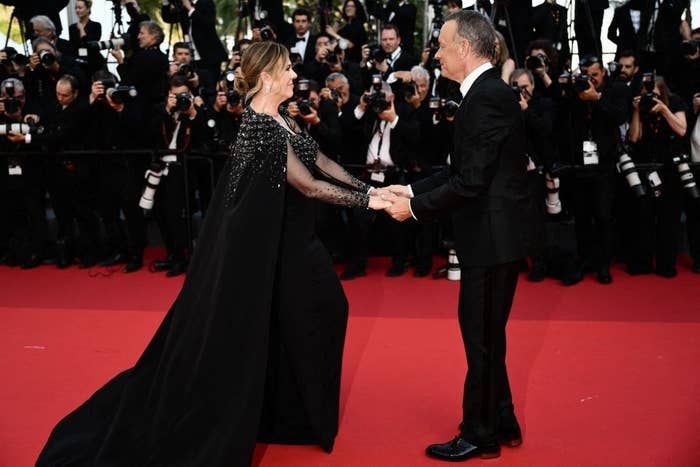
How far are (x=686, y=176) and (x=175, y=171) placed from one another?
420cm

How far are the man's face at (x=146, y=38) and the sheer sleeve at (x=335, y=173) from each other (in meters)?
4.34

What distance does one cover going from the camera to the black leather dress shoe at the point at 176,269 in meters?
6.69

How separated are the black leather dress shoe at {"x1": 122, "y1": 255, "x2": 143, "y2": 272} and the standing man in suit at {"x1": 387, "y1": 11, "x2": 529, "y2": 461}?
4410 millimetres

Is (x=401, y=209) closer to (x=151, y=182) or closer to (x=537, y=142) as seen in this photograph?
(x=537, y=142)

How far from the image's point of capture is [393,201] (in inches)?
131

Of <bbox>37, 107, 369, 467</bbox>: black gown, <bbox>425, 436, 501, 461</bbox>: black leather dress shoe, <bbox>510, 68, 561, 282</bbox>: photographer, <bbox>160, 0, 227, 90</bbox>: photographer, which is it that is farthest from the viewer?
<bbox>160, 0, 227, 90</bbox>: photographer

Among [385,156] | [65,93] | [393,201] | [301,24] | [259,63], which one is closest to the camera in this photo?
[259,63]

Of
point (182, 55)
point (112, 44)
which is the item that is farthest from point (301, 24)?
point (112, 44)

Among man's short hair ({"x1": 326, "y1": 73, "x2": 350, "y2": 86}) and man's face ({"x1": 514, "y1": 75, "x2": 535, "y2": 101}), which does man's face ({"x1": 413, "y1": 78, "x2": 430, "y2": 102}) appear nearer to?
man's short hair ({"x1": 326, "y1": 73, "x2": 350, "y2": 86})

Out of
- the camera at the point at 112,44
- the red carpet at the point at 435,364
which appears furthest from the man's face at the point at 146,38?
the red carpet at the point at 435,364

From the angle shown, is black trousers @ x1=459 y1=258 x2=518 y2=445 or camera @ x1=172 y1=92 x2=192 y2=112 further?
camera @ x1=172 y1=92 x2=192 y2=112

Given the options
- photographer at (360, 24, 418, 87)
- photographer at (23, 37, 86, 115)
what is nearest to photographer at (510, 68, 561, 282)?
photographer at (360, 24, 418, 87)

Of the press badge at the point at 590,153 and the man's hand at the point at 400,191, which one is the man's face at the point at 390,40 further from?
the man's hand at the point at 400,191

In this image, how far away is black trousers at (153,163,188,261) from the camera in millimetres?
6766
